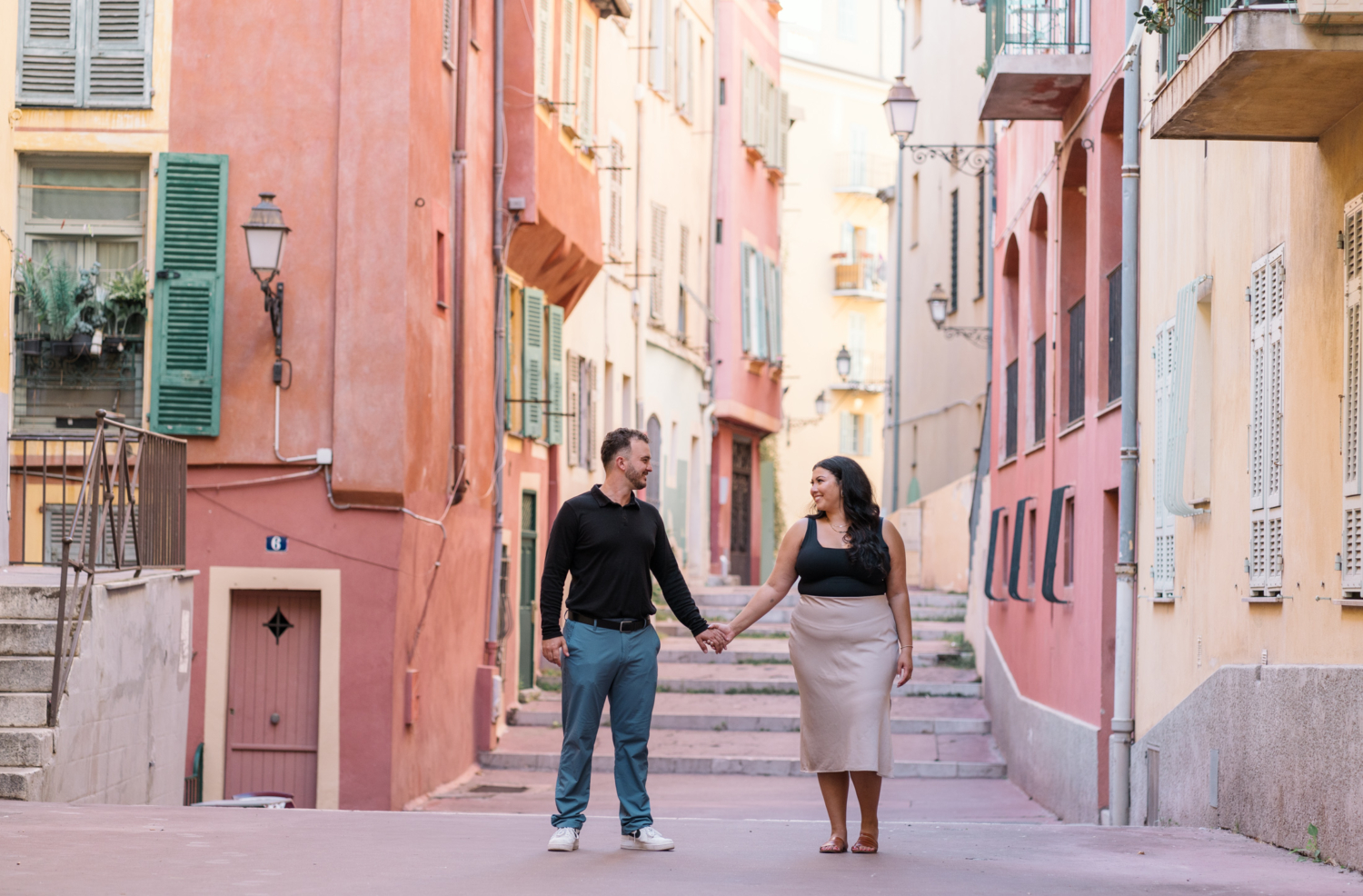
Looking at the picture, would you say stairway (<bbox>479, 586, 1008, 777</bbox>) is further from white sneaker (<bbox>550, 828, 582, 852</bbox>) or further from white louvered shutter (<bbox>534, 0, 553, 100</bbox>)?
white sneaker (<bbox>550, 828, 582, 852</bbox>)

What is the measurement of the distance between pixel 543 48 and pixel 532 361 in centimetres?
374

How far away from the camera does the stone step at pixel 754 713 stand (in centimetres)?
2156

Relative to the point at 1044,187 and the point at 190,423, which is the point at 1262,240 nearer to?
the point at 1044,187

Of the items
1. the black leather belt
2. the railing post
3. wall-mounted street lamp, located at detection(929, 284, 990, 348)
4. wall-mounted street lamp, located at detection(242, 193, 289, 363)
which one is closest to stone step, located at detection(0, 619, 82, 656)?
the railing post

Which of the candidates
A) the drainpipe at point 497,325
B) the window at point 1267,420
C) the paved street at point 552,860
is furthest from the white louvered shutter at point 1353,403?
the drainpipe at point 497,325

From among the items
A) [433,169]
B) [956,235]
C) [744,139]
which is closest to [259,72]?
[433,169]

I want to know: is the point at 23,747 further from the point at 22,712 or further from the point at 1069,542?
the point at 1069,542

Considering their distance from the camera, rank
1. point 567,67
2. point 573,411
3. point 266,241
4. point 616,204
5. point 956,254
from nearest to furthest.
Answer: point 266,241, point 567,67, point 573,411, point 616,204, point 956,254

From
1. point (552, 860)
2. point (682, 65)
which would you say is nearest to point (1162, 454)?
point (552, 860)

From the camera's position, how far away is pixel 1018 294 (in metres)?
21.6

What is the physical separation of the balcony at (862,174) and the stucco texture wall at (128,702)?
40.7m

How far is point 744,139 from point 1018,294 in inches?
725

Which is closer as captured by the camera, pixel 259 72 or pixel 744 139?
pixel 259 72

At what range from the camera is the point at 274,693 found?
57.8 ft
